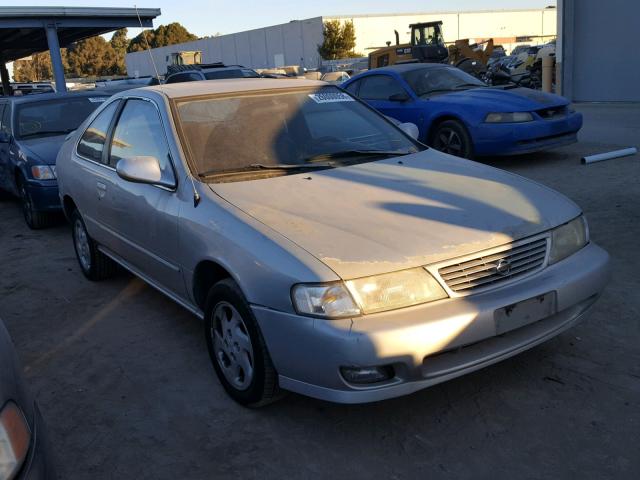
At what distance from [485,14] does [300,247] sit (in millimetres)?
84256

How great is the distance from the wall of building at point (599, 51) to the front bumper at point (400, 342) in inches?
Answer: 615

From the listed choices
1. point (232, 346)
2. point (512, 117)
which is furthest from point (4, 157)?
point (512, 117)

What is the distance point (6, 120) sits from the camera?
27.9ft

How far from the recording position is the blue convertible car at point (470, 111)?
8680 millimetres

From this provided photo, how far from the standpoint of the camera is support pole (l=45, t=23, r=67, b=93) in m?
19.6

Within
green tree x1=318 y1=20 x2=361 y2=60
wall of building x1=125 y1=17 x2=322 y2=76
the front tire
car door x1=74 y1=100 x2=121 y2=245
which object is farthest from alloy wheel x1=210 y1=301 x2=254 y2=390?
wall of building x1=125 y1=17 x2=322 y2=76

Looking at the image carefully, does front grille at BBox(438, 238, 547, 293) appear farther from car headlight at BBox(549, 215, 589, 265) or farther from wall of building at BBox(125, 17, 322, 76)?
wall of building at BBox(125, 17, 322, 76)

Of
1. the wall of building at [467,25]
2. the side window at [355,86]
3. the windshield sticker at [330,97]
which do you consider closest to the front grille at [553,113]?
the side window at [355,86]

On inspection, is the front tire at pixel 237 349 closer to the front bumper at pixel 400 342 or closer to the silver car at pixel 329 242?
the silver car at pixel 329 242

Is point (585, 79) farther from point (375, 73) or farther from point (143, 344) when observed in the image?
point (143, 344)

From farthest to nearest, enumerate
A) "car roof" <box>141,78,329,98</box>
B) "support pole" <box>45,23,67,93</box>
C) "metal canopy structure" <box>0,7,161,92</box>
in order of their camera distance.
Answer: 1. "support pole" <box>45,23,67,93</box>
2. "metal canopy structure" <box>0,7,161,92</box>
3. "car roof" <box>141,78,329,98</box>

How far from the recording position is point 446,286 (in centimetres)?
286

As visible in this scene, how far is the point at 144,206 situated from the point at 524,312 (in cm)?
232

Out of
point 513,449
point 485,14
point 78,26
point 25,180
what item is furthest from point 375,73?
point 485,14
